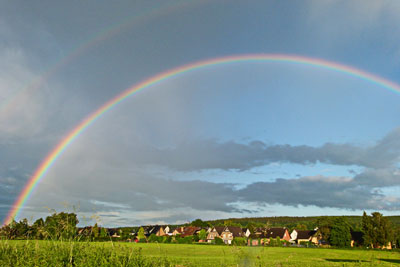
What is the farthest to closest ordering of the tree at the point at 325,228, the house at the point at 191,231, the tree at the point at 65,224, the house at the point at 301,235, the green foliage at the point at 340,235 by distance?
the house at the point at 191,231
the house at the point at 301,235
the tree at the point at 325,228
the green foliage at the point at 340,235
the tree at the point at 65,224

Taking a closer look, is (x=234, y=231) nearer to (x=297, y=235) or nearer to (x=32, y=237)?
(x=297, y=235)

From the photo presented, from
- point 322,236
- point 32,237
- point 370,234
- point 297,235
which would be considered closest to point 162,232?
point 297,235

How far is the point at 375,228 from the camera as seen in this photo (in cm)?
7800

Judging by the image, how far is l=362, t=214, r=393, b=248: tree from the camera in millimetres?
75750

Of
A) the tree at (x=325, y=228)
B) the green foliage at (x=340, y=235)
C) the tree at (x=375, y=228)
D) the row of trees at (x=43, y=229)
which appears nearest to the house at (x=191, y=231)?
the tree at (x=325, y=228)

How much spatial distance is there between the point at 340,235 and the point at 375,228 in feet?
29.5

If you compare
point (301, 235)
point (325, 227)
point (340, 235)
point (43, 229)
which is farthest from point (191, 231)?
point (43, 229)

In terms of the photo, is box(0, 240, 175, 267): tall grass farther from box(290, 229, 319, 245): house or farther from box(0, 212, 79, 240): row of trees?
box(290, 229, 319, 245): house

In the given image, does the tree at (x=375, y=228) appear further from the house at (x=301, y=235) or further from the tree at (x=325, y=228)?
the house at (x=301, y=235)

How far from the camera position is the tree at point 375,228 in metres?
75.8

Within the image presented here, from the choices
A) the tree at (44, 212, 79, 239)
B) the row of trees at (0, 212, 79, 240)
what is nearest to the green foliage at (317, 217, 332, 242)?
the row of trees at (0, 212, 79, 240)

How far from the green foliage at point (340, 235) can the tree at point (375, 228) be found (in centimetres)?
511

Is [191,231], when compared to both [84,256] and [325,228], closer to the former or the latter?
[325,228]

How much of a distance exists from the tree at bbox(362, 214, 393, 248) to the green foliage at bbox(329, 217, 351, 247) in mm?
5107
